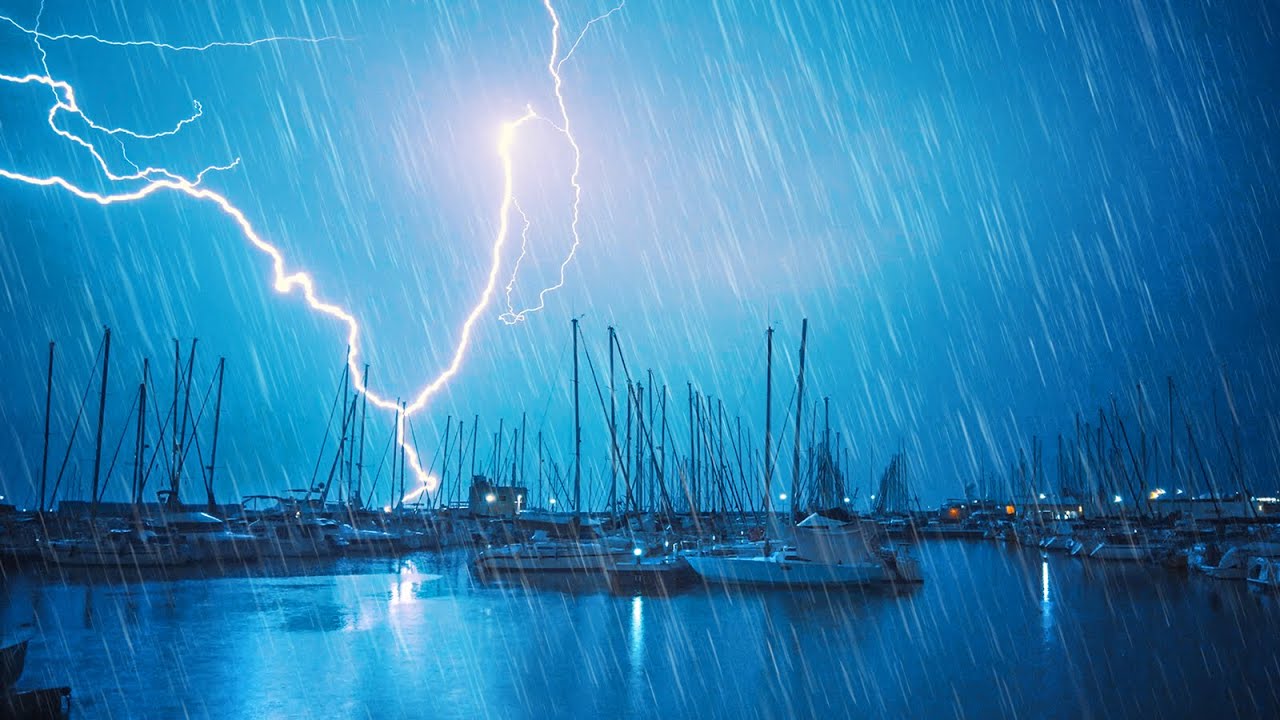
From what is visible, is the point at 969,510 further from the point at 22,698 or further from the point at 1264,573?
the point at 22,698

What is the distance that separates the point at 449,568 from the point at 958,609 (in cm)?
2068

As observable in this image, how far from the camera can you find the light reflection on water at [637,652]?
1099 centimetres

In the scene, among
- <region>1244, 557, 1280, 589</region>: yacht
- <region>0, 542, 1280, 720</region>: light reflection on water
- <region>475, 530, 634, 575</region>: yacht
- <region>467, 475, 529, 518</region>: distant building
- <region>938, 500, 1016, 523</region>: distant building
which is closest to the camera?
<region>0, 542, 1280, 720</region>: light reflection on water

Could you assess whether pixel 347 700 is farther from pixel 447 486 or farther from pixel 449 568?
pixel 447 486

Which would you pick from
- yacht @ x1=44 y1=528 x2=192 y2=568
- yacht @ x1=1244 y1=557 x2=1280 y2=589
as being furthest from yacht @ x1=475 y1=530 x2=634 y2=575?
yacht @ x1=1244 y1=557 x2=1280 y2=589

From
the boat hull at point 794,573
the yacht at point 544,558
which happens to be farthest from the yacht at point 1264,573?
the yacht at point 544,558

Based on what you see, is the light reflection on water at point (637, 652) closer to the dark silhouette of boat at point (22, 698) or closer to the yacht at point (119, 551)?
the dark silhouette of boat at point (22, 698)

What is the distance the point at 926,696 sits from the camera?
11.6m

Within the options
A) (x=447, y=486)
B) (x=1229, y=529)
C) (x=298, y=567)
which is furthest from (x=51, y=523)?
(x=1229, y=529)

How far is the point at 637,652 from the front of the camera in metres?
14.7

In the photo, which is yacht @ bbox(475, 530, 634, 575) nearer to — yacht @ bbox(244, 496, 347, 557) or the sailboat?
the sailboat

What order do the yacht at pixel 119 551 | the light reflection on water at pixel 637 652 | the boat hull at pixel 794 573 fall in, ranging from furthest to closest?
the yacht at pixel 119 551 < the boat hull at pixel 794 573 < the light reflection on water at pixel 637 652

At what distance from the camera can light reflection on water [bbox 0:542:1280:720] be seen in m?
11.0

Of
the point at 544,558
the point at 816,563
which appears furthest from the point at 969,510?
the point at 816,563
